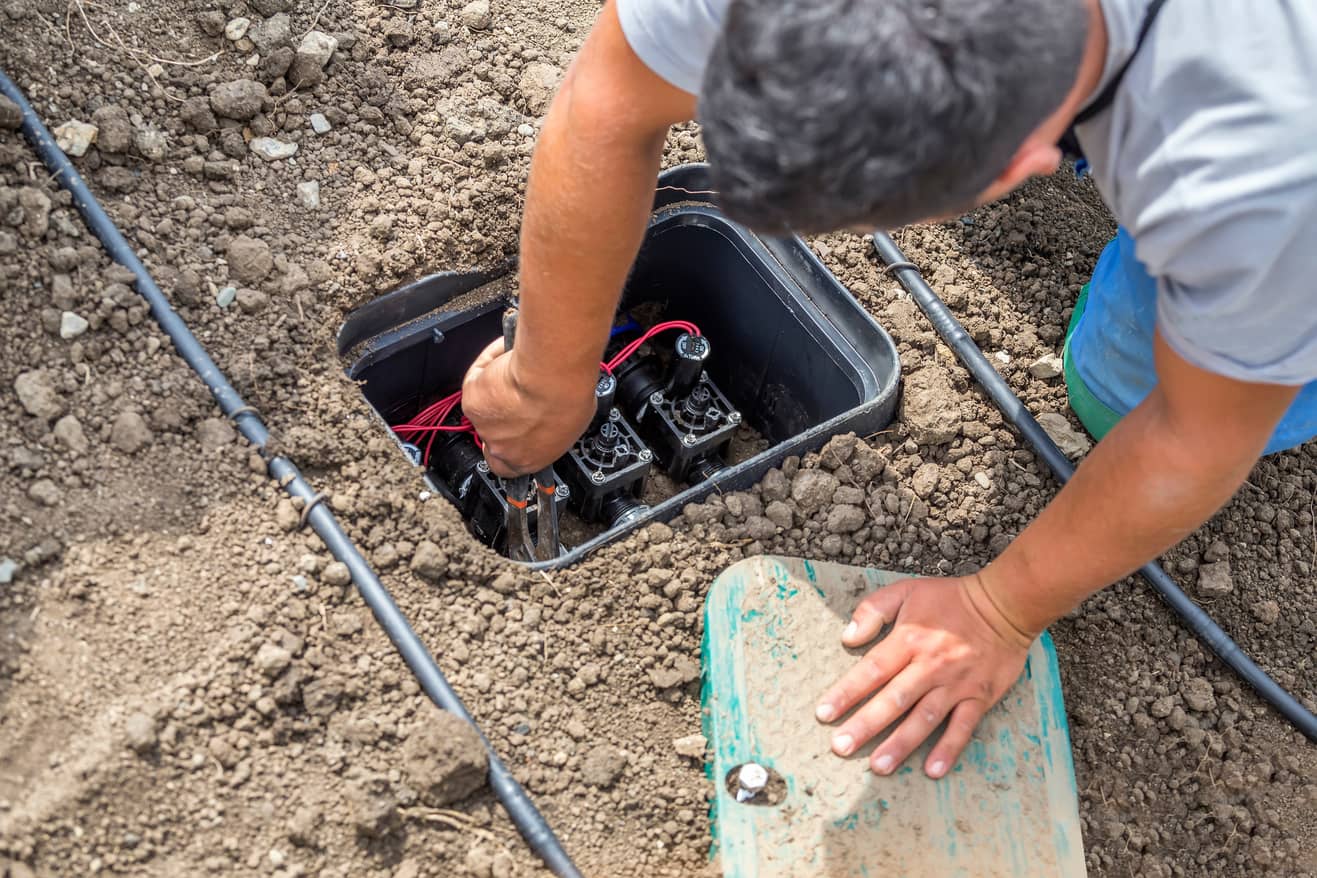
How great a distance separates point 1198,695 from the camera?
1.65 m

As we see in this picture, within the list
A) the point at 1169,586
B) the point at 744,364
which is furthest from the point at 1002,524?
the point at 744,364

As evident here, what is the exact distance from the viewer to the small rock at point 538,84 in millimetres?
1945

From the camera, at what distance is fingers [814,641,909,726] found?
145 centimetres

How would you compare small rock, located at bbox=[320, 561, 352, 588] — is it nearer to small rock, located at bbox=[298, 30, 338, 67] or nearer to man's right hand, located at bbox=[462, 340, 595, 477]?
man's right hand, located at bbox=[462, 340, 595, 477]

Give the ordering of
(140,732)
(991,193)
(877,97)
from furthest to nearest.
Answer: (140,732), (991,193), (877,97)

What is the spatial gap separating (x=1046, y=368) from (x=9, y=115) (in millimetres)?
1621

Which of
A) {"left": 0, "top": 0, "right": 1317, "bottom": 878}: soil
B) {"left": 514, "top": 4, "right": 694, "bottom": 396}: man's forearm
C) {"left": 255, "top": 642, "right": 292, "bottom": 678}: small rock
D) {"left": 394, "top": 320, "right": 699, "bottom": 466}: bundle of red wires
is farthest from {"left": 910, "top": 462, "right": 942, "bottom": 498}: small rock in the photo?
{"left": 255, "top": 642, "right": 292, "bottom": 678}: small rock

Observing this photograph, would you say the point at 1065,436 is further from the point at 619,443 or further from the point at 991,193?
the point at 991,193

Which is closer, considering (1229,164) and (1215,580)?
(1229,164)

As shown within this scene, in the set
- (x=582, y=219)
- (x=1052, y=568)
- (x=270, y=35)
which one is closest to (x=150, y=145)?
(x=270, y=35)

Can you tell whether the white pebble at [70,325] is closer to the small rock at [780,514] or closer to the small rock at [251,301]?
the small rock at [251,301]

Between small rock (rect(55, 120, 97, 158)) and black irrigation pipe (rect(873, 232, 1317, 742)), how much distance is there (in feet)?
4.12

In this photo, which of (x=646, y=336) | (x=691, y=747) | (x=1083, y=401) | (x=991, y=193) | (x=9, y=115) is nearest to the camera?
(x=991, y=193)

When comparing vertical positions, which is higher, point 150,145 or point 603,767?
point 150,145
